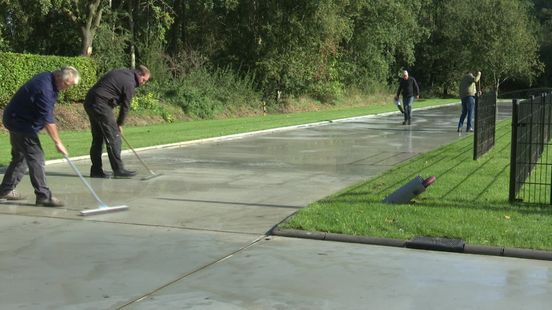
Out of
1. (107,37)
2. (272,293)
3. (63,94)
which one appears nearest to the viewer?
(272,293)

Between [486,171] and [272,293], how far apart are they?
6.47 metres

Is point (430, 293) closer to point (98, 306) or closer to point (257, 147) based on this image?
point (98, 306)

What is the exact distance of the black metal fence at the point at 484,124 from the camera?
37.2 feet

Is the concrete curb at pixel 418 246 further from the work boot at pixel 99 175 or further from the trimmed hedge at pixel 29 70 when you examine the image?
the trimmed hedge at pixel 29 70

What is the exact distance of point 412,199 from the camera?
24.9 feet

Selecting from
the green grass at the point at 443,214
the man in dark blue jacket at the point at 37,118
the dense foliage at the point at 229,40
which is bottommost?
the green grass at the point at 443,214

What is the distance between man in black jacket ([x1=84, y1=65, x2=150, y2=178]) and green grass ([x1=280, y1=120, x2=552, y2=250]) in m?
3.85

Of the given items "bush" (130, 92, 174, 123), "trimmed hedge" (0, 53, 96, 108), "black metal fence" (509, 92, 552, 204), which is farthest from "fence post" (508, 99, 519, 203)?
"bush" (130, 92, 174, 123)

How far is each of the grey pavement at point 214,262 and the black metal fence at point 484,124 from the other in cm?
334

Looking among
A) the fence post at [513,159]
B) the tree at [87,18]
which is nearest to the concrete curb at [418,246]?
the fence post at [513,159]

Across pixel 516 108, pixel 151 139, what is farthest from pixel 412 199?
pixel 151 139

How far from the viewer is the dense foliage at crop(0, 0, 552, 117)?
25328 millimetres

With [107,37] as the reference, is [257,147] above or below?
below

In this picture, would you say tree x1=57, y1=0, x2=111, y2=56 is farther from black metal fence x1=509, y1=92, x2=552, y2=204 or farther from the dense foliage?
black metal fence x1=509, y1=92, x2=552, y2=204
